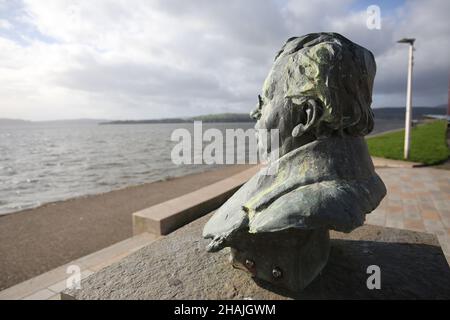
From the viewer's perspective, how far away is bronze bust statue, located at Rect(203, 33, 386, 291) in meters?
1.94

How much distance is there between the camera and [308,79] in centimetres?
213

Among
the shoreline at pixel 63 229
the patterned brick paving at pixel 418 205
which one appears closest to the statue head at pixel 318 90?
the patterned brick paving at pixel 418 205

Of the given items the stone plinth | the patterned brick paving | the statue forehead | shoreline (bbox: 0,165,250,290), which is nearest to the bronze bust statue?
the statue forehead

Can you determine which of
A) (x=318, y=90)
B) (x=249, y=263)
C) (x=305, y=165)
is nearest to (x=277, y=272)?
(x=249, y=263)

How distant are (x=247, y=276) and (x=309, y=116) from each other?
147cm

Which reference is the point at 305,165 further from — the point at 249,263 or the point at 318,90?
the point at 249,263

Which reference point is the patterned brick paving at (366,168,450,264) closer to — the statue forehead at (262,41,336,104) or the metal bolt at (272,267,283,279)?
the metal bolt at (272,267,283,279)

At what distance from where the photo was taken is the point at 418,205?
6285 mm

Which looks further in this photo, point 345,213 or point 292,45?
point 292,45

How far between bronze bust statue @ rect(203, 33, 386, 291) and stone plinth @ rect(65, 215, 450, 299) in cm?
23

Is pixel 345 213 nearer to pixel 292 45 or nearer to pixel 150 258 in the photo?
pixel 292 45

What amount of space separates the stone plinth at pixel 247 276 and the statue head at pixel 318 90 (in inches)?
46.9
